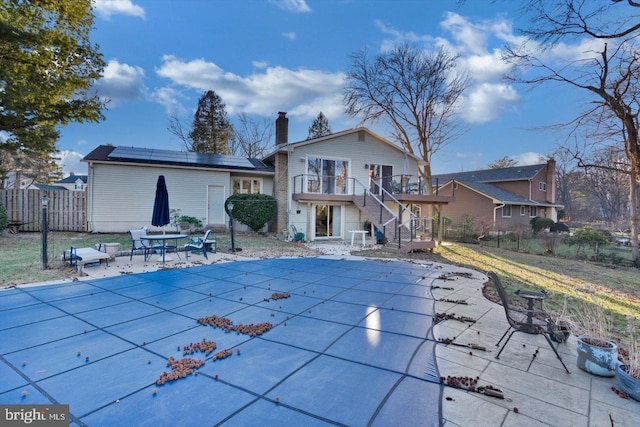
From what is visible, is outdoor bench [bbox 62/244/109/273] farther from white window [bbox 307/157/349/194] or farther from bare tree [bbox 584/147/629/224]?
bare tree [bbox 584/147/629/224]

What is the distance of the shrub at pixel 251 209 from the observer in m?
15.3

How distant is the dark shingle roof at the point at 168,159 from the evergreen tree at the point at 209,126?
13678 millimetres

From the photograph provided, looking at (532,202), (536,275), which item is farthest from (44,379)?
(532,202)

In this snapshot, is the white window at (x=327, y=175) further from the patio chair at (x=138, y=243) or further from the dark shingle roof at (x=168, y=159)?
the patio chair at (x=138, y=243)

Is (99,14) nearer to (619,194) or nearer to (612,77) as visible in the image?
(612,77)

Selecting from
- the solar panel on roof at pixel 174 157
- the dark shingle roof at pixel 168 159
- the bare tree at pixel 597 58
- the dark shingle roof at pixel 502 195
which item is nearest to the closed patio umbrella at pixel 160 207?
the dark shingle roof at pixel 168 159

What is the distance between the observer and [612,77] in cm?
1030

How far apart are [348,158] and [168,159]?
31.6ft

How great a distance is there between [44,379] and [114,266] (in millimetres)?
6259

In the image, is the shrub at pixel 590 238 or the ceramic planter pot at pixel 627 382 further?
the shrub at pixel 590 238

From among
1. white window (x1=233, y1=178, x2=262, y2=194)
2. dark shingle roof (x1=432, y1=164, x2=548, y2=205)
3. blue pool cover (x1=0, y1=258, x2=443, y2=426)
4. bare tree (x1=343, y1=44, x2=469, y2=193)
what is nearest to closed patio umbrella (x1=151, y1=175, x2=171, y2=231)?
blue pool cover (x1=0, y1=258, x2=443, y2=426)

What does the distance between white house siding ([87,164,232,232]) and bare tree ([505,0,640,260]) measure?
1451 centimetres

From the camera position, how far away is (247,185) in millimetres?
17734

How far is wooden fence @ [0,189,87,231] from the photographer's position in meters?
14.4
